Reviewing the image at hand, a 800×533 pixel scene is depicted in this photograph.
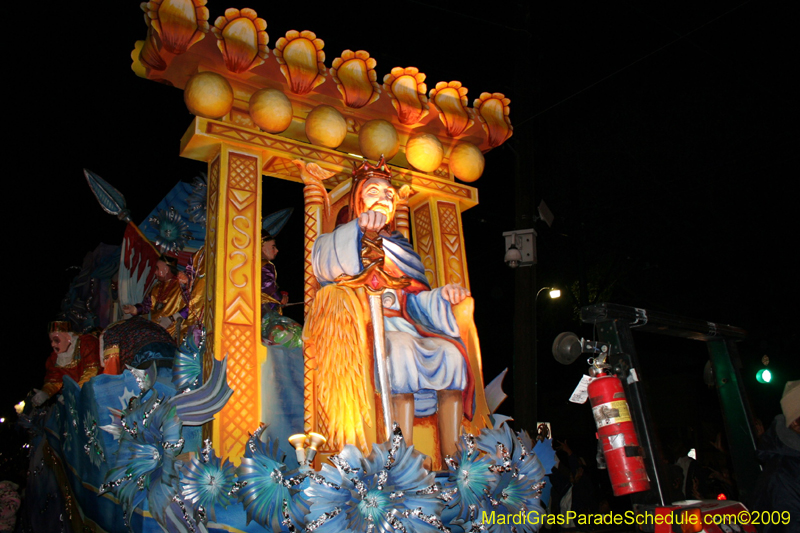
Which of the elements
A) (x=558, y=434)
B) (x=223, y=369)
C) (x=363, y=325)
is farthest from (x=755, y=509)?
(x=558, y=434)

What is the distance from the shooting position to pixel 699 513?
3178 millimetres

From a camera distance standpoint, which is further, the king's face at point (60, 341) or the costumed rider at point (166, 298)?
the costumed rider at point (166, 298)

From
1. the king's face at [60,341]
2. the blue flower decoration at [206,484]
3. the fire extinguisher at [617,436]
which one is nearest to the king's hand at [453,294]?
the fire extinguisher at [617,436]

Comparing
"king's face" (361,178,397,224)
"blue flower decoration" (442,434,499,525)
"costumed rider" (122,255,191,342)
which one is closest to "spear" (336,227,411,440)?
"king's face" (361,178,397,224)

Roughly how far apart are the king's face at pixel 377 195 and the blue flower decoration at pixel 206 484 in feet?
A: 6.57

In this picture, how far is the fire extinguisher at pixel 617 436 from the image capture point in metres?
3.08

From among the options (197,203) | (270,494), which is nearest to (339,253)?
(270,494)

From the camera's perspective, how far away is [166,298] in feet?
18.6

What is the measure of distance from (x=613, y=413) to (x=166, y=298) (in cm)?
409

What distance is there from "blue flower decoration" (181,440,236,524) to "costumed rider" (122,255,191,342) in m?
2.19

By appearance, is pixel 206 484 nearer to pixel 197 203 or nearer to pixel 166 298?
pixel 166 298

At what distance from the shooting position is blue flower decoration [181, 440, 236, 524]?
11.2ft

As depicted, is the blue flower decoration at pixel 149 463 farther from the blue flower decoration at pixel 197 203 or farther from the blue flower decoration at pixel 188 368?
the blue flower decoration at pixel 197 203

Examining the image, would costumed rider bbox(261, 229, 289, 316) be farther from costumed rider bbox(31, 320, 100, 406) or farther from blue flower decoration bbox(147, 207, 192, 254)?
costumed rider bbox(31, 320, 100, 406)
